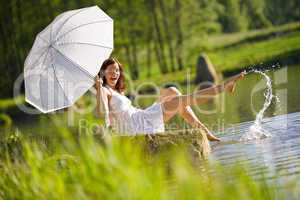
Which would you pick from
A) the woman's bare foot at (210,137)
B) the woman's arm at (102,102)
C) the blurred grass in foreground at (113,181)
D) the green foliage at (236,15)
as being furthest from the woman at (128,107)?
the green foliage at (236,15)

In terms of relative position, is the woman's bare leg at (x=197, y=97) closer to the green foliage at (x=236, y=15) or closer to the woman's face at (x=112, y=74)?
the woman's face at (x=112, y=74)

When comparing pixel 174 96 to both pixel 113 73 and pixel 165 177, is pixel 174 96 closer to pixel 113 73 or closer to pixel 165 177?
pixel 113 73

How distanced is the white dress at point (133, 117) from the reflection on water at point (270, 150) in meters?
0.97

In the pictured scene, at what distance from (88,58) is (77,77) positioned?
0.38 metres

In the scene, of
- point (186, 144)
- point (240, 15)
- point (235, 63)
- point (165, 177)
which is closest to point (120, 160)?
point (165, 177)

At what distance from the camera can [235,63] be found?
42.1 meters

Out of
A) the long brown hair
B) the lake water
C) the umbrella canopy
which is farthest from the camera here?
the long brown hair

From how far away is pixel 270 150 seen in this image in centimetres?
1138

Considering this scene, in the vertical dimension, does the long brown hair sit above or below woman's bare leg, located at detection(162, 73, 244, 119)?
above

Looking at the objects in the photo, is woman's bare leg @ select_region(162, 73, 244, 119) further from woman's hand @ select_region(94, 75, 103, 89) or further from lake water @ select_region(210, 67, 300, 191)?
woman's hand @ select_region(94, 75, 103, 89)

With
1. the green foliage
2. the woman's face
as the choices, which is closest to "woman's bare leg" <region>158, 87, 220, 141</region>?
the woman's face

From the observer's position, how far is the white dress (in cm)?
1234

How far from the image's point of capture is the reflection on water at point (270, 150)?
9611 mm

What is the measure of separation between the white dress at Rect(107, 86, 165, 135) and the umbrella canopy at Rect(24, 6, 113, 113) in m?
0.49
